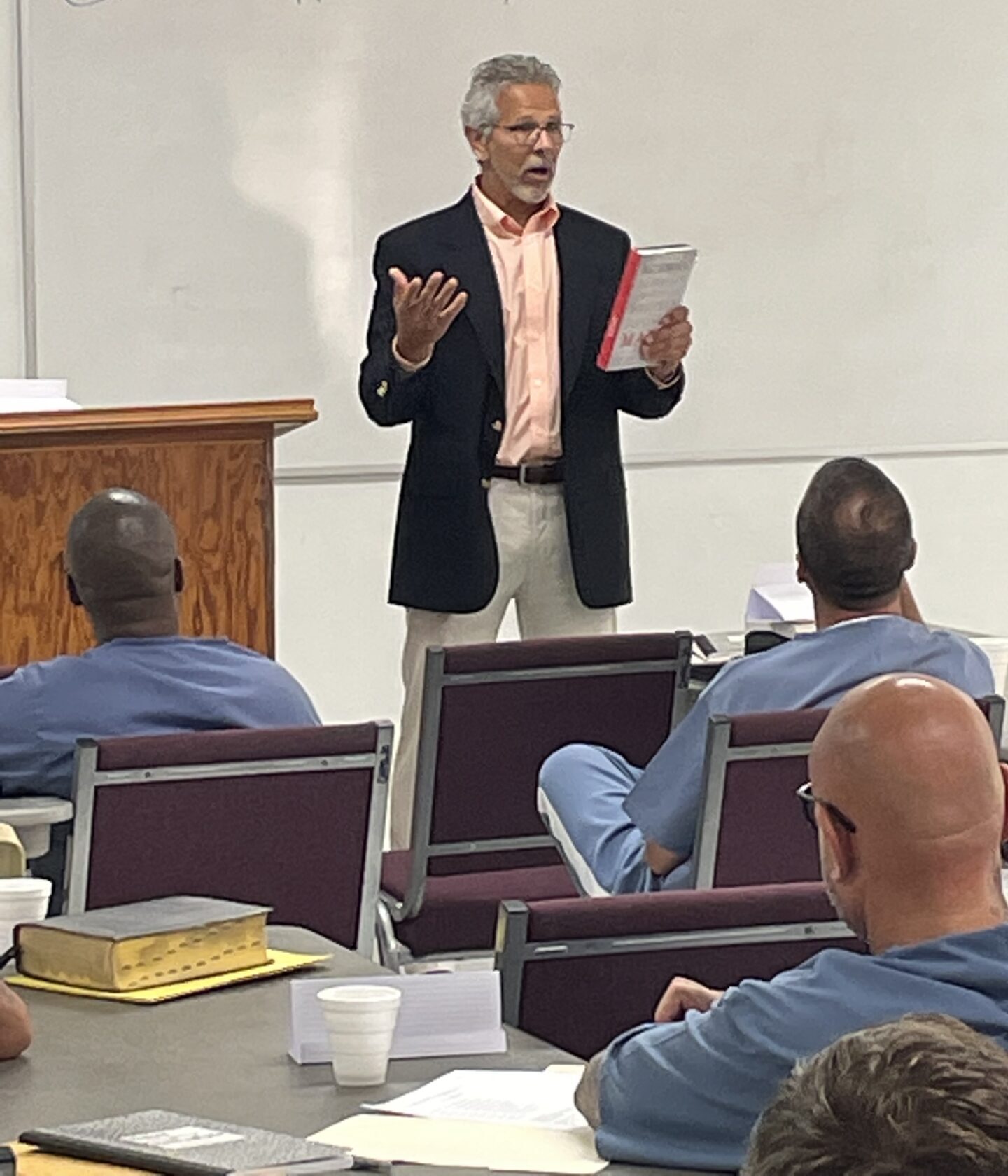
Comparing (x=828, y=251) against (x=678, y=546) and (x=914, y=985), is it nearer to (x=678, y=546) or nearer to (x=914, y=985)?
(x=678, y=546)

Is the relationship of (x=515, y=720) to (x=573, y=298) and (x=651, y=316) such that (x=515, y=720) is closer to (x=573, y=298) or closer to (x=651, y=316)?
(x=651, y=316)

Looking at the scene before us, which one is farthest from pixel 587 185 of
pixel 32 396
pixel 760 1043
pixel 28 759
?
pixel 760 1043

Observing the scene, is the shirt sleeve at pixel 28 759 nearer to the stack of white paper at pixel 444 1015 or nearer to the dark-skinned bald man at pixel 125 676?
the dark-skinned bald man at pixel 125 676

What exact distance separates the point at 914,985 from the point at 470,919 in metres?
Result: 2.17

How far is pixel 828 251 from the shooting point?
7301 millimetres

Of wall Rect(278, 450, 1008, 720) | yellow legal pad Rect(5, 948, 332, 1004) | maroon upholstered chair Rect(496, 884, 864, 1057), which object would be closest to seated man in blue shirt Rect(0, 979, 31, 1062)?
yellow legal pad Rect(5, 948, 332, 1004)

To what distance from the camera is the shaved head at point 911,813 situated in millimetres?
2281

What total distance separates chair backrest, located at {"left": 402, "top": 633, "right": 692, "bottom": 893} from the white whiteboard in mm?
2620

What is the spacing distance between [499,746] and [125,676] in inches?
26.4

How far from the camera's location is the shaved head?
228cm

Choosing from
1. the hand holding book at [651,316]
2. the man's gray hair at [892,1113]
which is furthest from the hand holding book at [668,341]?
the man's gray hair at [892,1113]

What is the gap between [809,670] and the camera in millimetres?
3898

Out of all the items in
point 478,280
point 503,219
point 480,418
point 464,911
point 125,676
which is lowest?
point 464,911

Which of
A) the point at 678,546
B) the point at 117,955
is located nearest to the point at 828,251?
the point at 678,546
